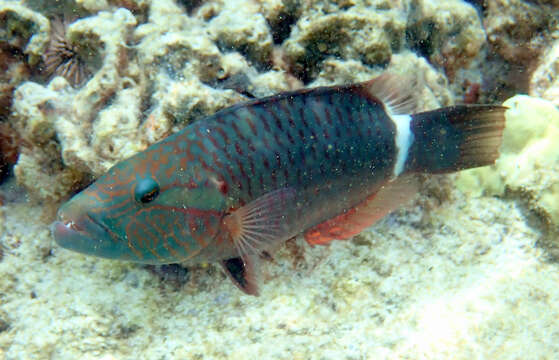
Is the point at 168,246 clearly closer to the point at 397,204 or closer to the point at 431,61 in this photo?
the point at 397,204

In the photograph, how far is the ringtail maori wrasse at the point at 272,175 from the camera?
2.22 m

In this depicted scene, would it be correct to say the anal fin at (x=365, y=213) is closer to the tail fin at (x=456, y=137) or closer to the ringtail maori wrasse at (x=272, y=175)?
the ringtail maori wrasse at (x=272, y=175)

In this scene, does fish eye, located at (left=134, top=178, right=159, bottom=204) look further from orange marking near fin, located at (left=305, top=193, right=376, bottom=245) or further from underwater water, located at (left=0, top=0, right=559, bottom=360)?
orange marking near fin, located at (left=305, top=193, right=376, bottom=245)

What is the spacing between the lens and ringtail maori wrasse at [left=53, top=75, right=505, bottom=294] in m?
2.22

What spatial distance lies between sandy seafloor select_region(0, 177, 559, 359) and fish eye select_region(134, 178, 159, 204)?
0.94m

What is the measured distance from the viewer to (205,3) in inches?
148

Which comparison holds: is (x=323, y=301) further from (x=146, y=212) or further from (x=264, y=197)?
(x=146, y=212)

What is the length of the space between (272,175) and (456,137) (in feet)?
4.68

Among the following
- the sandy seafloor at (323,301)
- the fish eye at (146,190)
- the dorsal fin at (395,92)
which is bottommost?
the sandy seafloor at (323,301)

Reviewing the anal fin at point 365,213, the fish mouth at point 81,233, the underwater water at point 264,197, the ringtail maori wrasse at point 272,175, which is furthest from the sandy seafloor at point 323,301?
the fish mouth at point 81,233

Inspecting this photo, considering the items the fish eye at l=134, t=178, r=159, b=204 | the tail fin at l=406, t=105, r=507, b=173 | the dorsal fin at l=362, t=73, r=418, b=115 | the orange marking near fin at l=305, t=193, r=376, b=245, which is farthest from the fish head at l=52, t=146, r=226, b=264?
the tail fin at l=406, t=105, r=507, b=173

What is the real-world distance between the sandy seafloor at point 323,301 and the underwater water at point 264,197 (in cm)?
1

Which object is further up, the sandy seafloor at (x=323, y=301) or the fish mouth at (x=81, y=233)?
the fish mouth at (x=81, y=233)

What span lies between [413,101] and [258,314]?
1954 millimetres
